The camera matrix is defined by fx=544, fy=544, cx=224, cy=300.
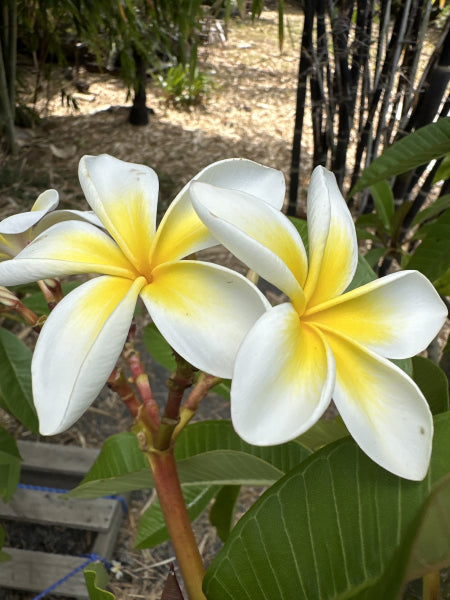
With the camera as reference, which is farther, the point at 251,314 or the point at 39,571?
the point at 39,571

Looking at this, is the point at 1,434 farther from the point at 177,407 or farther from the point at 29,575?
the point at 29,575

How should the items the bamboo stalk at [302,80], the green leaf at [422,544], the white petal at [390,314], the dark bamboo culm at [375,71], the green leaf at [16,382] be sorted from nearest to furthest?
the green leaf at [422,544] → the white petal at [390,314] → the green leaf at [16,382] → the dark bamboo culm at [375,71] → the bamboo stalk at [302,80]

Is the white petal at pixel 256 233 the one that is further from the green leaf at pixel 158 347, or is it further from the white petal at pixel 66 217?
the green leaf at pixel 158 347

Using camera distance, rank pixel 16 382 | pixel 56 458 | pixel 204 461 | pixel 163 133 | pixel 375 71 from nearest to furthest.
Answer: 1. pixel 204 461
2. pixel 16 382
3. pixel 56 458
4. pixel 375 71
5. pixel 163 133

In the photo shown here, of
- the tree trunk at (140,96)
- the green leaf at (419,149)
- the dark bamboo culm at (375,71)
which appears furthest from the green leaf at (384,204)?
the tree trunk at (140,96)

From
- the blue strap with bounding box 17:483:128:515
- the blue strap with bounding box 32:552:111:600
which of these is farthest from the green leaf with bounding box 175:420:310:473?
the blue strap with bounding box 17:483:128:515

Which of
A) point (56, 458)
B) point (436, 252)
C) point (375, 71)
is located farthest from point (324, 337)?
point (375, 71)

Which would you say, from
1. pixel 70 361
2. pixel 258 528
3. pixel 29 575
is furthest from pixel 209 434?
pixel 29 575

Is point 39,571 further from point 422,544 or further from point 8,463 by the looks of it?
point 422,544
